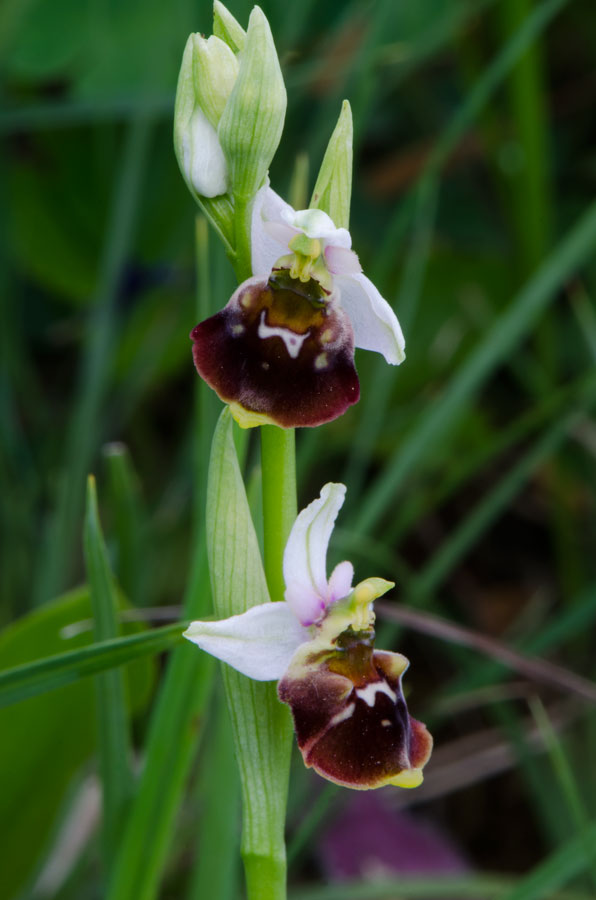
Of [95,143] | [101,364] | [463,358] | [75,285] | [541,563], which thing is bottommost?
[541,563]

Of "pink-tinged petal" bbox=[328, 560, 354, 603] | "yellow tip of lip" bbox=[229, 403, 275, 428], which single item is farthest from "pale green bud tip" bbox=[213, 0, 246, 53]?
"pink-tinged petal" bbox=[328, 560, 354, 603]

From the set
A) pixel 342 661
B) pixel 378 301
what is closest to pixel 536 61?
pixel 378 301

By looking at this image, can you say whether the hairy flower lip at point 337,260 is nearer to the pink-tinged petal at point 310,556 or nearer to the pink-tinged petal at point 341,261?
the pink-tinged petal at point 341,261

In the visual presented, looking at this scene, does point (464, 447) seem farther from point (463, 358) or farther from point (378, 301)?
point (378, 301)

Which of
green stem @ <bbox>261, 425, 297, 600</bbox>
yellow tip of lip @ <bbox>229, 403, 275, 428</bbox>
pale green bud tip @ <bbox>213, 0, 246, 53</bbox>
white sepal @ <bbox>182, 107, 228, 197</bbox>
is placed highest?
pale green bud tip @ <bbox>213, 0, 246, 53</bbox>

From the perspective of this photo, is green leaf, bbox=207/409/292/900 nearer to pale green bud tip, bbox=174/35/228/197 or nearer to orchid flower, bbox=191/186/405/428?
orchid flower, bbox=191/186/405/428
